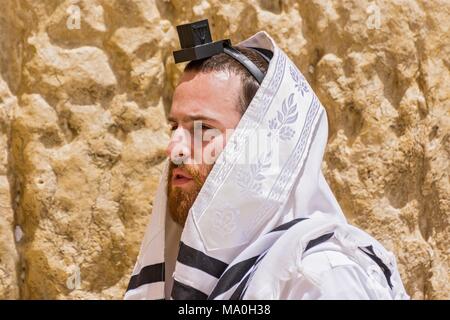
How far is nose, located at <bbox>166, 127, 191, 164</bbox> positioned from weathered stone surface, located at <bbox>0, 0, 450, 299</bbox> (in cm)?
92

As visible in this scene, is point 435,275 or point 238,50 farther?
point 435,275

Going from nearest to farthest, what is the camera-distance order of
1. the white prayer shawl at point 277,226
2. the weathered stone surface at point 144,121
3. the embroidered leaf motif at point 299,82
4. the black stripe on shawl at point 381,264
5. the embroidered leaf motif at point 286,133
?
the white prayer shawl at point 277,226, the black stripe on shawl at point 381,264, the embroidered leaf motif at point 286,133, the embroidered leaf motif at point 299,82, the weathered stone surface at point 144,121

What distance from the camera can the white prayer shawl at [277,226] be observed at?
1.45 meters

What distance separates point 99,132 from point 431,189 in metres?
1.20

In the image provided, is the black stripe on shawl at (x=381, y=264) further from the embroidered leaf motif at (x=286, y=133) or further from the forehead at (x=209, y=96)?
the forehead at (x=209, y=96)

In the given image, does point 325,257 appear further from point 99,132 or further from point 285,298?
point 99,132

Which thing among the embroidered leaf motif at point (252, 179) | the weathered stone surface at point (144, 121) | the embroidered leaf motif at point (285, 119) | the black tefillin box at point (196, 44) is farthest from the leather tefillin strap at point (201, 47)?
the weathered stone surface at point (144, 121)

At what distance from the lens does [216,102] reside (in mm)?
1739

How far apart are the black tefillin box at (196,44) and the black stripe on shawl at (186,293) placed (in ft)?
1.77

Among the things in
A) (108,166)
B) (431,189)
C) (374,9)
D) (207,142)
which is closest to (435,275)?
(431,189)

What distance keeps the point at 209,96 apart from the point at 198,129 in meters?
0.08

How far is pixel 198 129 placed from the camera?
5.68 feet

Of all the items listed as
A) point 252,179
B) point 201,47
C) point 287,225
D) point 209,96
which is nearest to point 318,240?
point 287,225

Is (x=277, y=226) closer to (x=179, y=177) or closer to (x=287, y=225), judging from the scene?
(x=287, y=225)
